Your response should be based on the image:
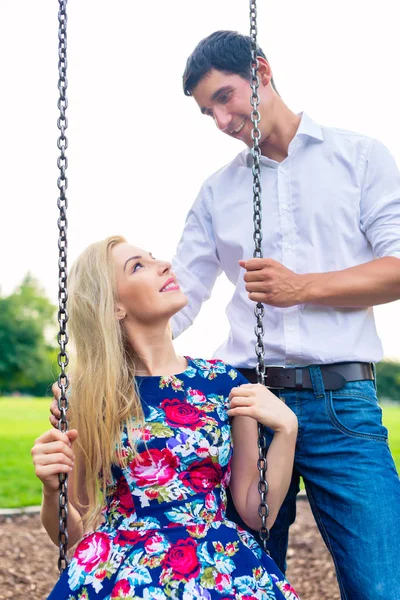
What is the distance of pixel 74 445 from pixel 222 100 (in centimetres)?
138

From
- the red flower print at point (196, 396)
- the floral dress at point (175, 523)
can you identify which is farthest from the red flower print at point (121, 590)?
the red flower print at point (196, 396)

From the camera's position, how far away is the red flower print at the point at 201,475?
7.39ft

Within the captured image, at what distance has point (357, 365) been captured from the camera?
2.56 m

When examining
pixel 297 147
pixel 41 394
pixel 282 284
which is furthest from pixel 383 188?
pixel 41 394

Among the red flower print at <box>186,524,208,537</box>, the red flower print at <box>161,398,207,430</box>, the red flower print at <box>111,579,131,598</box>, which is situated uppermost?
the red flower print at <box>161,398,207,430</box>

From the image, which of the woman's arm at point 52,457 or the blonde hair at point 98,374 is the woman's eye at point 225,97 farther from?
the woman's arm at point 52,457

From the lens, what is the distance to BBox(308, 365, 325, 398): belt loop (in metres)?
2.52

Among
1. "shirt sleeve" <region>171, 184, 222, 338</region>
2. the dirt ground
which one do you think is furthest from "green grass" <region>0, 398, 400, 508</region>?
"shirt sleeve" <region>171, 184, 222, 338</region>

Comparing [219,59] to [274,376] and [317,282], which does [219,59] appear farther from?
[274,376]

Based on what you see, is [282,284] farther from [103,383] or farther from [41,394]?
[41,394]

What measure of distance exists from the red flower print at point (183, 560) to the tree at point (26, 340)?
37.3 m

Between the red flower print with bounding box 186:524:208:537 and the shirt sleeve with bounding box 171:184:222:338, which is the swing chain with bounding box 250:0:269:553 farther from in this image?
the shirt sleeve with bounding box 171:184:222:338

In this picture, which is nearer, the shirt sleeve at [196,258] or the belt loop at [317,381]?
the belt loop at [317,381]

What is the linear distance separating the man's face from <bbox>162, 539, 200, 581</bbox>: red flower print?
1.46m
